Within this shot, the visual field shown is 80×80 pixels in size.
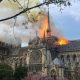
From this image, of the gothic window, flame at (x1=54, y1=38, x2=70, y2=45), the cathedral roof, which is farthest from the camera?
flame at (x1=54, y1=38, x2=70, y2=45)

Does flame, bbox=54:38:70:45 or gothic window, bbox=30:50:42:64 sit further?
flame, bbox=54:38:70:45

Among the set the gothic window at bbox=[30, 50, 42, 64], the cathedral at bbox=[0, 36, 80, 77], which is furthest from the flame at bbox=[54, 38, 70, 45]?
the gothic window at bbox=[30, 50, 42, 64]

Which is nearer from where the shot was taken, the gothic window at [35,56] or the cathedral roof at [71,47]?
the cathedral roof at [71,47]

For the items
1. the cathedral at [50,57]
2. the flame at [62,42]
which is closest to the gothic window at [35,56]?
the cathedral at [50,57]

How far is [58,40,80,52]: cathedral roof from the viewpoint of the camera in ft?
316

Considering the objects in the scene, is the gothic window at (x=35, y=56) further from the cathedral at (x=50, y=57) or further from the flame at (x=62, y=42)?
the flame at (x=62, y=42)

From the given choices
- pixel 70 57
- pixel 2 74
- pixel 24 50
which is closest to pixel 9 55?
pixel 24 50

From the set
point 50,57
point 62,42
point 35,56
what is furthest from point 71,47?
point 35,56

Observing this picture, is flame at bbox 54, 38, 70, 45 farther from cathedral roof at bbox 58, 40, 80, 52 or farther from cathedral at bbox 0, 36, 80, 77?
cathedral roof at bbox 58, 40, 80, 52

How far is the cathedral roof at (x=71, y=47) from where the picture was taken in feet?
316

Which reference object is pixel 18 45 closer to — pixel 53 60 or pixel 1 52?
pixel 1 52

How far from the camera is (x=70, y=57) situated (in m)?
96.9

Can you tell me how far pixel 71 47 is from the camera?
9794 cm

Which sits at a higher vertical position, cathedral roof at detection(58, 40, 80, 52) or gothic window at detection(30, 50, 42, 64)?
cathedral roof at detection(58, 40, 80, 52)
